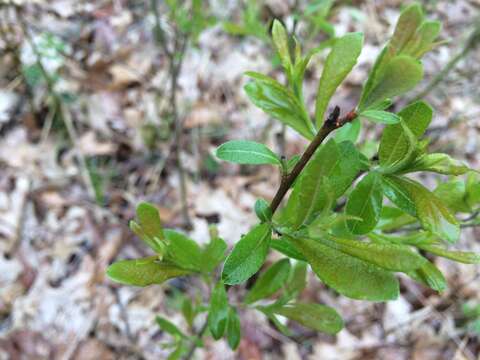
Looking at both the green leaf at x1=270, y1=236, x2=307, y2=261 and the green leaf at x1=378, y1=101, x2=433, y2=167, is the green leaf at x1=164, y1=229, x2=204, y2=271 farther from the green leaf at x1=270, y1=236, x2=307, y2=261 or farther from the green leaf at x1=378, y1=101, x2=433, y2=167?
the green leaf at x1=378, y1=101, x2=433, y2=167

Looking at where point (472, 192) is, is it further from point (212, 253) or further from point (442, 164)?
point (212, 253)

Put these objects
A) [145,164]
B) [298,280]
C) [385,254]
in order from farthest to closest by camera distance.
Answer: [145,164] → [298,280] → [385,254]

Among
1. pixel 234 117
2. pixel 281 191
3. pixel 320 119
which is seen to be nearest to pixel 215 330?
pixel 281 191

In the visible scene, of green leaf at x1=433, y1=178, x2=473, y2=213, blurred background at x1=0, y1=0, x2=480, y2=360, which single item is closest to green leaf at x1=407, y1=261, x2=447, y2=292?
green leaf at x1=433, y1=178, x2=473, y2=213

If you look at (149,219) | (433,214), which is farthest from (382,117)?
(149,219)

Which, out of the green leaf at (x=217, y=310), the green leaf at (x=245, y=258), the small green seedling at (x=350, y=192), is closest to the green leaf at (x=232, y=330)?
the green leaf at (x=217, y=310)

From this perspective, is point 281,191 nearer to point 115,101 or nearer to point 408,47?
point 408,47
